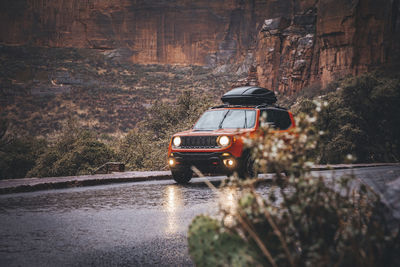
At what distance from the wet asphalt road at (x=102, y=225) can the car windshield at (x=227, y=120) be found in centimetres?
233

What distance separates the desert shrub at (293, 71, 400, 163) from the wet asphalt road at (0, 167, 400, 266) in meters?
18.6

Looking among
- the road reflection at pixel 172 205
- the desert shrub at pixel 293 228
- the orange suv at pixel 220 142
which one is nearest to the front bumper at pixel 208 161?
the orange suv at pixel 220 142

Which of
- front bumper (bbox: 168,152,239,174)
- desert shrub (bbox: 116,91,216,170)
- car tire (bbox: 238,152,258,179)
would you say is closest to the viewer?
front bumper (bbox: 168,152,239,174)

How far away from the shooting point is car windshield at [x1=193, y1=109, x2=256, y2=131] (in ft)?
37.1

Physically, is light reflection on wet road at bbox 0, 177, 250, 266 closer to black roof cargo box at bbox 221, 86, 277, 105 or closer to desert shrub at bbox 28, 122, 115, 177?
black roof cargo box at bbox 221, 86, 277, 105

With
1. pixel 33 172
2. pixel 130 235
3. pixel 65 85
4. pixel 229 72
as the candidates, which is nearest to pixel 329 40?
pixel 229 72

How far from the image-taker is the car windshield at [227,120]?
11311 mm

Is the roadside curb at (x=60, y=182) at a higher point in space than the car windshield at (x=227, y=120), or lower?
lower

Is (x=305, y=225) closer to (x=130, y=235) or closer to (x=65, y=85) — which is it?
(x=130, y=235)

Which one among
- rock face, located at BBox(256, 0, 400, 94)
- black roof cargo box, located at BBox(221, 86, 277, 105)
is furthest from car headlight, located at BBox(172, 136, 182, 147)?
rock face, located at BBox(256, 0, 400, 94)

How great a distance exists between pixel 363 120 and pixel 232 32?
108 metres

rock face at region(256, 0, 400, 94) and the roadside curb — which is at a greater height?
rock face at region(256, 0, 400, 94)

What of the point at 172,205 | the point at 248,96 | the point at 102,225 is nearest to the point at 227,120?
the point at 248,96

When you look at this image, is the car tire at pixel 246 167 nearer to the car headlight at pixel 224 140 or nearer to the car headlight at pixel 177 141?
the car headlight at pixel 224 140
